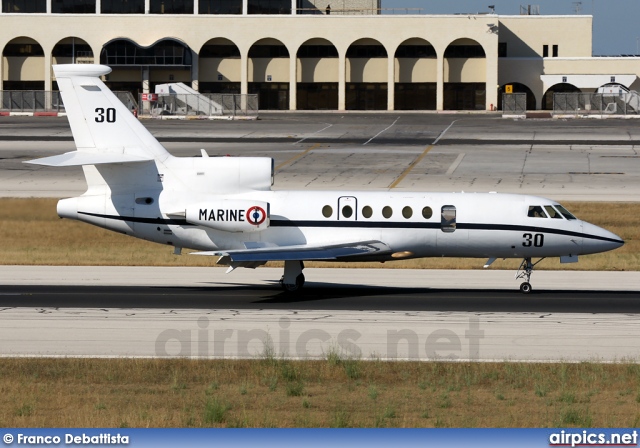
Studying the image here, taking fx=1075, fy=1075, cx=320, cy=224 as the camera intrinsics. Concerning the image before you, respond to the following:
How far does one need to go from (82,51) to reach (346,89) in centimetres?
3057

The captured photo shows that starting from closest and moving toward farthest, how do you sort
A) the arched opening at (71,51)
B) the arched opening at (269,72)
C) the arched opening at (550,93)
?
the arched opening at (71,51) < the arched opening at (269,72) < the arched opening at (550,93)

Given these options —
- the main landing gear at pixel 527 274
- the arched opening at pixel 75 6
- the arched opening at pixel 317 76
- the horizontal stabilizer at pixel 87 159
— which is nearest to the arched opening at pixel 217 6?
the arched opening at pixel 317 76

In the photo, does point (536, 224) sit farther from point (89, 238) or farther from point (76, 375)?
point (89, 238)

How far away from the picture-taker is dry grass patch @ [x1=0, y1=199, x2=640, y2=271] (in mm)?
39188

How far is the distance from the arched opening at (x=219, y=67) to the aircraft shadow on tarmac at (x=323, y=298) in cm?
9294

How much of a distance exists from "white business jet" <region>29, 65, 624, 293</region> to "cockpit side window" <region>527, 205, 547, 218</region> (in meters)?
0.03

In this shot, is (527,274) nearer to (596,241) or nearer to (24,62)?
(596,241)

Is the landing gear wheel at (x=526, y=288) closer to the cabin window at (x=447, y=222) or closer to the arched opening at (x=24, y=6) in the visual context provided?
the cabin window at (x=447, y=222)

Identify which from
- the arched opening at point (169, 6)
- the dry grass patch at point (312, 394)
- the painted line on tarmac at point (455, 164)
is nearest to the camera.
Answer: the dry grass patch at point (312, 394)

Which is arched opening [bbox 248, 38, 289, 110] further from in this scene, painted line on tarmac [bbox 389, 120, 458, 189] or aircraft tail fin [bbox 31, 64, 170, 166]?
aircraft tail fin [bbox 31, 64, 170, 166]

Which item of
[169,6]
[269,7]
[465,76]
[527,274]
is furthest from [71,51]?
[527,274]

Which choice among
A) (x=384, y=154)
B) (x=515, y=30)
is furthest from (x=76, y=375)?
(x=515, y=30)

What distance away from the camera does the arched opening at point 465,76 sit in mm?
123375

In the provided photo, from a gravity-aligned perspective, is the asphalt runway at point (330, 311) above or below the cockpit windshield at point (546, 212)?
below
